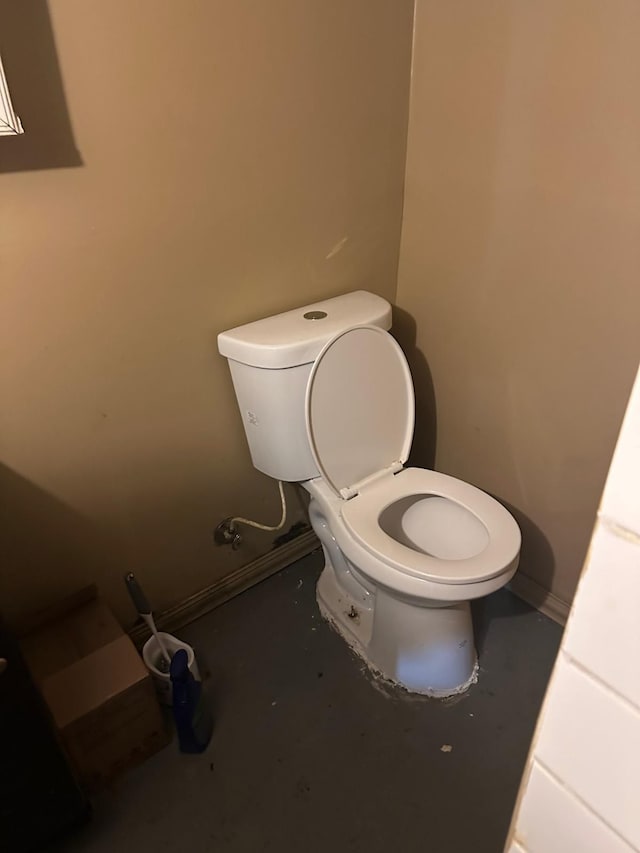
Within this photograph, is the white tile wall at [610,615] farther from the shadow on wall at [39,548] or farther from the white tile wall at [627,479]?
the shadow on wall at [39,548]

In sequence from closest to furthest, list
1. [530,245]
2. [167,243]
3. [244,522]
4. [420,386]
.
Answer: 1. [167,243]
2. [530,245]
3. [244,522]
4. [420,386]

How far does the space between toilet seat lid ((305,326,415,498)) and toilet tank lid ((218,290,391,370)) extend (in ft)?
0.08

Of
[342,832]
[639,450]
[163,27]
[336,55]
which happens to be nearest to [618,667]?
[639,450]

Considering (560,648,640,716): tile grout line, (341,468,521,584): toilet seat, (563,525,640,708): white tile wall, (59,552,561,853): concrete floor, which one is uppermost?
(563,525,640,708): white tile wall

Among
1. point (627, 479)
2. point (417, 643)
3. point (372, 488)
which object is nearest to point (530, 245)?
point (372, 488)

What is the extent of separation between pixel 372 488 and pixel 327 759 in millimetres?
617

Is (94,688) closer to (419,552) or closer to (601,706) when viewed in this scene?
(419,552)

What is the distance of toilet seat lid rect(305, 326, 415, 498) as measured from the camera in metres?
1.44

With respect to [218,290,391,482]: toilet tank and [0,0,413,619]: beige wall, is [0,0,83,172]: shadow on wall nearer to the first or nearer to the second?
[0,0,413,619]: beige wall

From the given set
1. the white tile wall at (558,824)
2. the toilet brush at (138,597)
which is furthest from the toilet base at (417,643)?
the white tile wall at (558,824)

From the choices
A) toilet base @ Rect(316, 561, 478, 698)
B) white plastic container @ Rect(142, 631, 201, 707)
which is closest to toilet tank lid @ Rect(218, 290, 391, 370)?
toilet base @ Rect(316, 561, 478, 698)

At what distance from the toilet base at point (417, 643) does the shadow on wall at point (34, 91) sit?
3.65ft

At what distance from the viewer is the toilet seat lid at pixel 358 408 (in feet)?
4.74

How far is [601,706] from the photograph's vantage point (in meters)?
0.44
